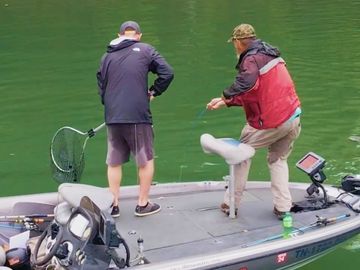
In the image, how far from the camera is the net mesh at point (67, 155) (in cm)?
663

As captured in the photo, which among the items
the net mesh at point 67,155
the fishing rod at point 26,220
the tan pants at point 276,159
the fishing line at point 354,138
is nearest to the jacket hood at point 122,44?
the net mesh at point 67,155

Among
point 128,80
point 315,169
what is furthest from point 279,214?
point 128,80

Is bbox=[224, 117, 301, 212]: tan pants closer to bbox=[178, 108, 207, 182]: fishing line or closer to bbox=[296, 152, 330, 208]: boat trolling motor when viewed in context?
bbox=[296, 152, 330, 208]: boat trolling motor

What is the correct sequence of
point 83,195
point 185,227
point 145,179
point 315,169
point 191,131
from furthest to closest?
point 191,131 → point 315,169 → point 145,179 → point 185,227 → point 83,195

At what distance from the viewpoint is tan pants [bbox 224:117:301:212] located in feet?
19.5

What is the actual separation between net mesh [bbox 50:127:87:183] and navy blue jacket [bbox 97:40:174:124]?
0.93 m

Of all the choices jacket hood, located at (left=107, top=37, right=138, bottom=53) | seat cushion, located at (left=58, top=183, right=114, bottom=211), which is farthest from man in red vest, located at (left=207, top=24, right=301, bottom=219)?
seat cushion, located at (left=58, top=183, right=114, bottom=211)

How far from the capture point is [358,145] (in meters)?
9.55

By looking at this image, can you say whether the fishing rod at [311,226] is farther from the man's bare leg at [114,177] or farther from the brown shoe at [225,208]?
the man's bare leg at [114,177]

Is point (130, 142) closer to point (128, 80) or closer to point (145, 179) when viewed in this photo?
point (145, 179)

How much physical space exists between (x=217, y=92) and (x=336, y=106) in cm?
246

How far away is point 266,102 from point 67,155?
2.21 meters

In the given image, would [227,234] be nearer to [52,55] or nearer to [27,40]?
[52,55]

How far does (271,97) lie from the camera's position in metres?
5.71
